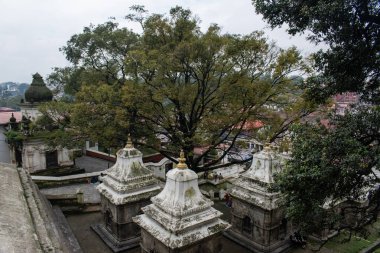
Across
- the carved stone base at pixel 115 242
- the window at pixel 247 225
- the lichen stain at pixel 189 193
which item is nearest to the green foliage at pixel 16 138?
the carved stone base at pixel 115 242

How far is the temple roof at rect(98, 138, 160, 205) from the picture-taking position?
555 inches

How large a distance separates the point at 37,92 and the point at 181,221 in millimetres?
21705

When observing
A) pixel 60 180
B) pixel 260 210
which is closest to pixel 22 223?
pixel 260 210

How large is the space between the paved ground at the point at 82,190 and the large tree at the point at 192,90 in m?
4.43

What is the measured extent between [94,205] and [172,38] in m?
11.4

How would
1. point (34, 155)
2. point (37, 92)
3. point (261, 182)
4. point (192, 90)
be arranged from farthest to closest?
point (37, 92) → point (34, 155) → point (192, 90) → point (261, 182)

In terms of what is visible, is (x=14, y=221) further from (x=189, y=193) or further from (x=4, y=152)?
(x=4, y=152)

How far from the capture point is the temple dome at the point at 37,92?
26.2 m

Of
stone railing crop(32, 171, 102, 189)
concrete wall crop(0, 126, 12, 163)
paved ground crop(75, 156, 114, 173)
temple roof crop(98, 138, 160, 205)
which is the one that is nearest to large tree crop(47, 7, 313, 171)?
temple roof crop(98, 138, 160, 205)

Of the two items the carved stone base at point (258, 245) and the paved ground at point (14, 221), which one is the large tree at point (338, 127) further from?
the paved ground at point (14, 221)

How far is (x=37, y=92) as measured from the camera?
85.9 ft

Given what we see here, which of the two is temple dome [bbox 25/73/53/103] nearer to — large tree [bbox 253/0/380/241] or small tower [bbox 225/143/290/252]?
small tower [bbox 225/143/290/252]

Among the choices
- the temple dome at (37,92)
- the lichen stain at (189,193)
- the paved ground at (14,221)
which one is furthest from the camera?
the temple dome at (37,92)

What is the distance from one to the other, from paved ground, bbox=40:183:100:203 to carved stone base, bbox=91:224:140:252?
4.13 meters
